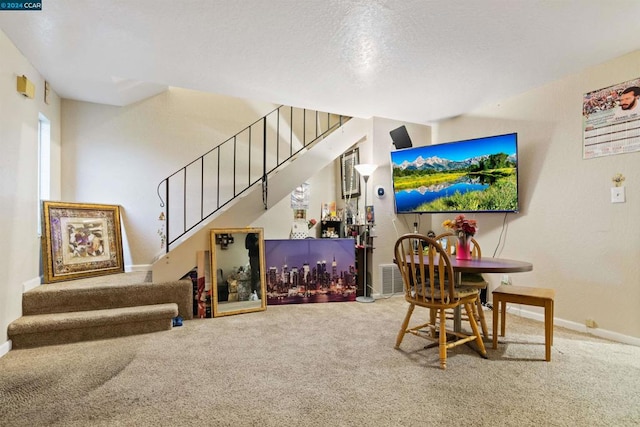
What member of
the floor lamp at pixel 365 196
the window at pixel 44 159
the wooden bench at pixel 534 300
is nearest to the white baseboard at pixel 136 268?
the window at pixel 44 159

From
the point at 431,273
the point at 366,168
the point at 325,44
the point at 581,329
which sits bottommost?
the point at 581,329

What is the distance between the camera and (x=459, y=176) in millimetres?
3846

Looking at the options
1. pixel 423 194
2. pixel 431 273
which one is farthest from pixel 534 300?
pixel 423 194

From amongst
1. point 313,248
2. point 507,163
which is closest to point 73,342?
point 313,248

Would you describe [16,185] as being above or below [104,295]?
above

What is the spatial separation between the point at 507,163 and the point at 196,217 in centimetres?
399

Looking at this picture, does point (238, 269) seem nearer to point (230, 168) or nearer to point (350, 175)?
point (230, 168)

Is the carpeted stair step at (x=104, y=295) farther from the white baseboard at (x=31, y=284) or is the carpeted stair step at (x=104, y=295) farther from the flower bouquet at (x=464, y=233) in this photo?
the flower bouquet at (x=464, y=233)

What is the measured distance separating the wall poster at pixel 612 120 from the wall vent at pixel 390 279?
242 cm

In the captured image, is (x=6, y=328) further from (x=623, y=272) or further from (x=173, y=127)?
(x=623, y=272)

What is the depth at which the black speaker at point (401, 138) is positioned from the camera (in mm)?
4389

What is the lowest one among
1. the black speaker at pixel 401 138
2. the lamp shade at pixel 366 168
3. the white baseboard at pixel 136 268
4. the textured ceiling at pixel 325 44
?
the white baseboard at pixel 136 268

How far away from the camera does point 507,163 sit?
3.46 meters

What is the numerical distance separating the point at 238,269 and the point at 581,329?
351 centimetres
